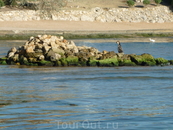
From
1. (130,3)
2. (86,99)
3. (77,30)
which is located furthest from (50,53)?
(130,3)

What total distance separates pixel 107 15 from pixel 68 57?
48.1 m

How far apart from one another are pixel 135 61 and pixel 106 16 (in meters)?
48.2

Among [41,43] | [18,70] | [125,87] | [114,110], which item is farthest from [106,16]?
[114,110]

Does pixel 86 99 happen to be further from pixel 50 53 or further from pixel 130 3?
pixel 130 3

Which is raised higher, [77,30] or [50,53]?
[77,30]

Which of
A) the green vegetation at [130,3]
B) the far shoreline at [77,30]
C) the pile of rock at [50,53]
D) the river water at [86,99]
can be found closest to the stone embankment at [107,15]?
the green vegetation at [130,3]

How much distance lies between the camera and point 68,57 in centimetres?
2470

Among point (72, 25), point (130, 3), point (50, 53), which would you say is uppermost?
point (130, 3)

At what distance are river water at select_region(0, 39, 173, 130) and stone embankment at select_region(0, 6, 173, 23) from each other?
43.9m

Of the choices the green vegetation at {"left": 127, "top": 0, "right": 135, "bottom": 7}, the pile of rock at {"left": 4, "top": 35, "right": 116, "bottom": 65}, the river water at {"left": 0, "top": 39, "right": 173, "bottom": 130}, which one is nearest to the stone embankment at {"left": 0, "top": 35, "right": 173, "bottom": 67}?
the pile of rock at {"left": 4, "top": 35, "right": 116, "bottom": 65}

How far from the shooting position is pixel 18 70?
→ 2248 centimetres

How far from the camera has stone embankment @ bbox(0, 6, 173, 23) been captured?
2564 inches

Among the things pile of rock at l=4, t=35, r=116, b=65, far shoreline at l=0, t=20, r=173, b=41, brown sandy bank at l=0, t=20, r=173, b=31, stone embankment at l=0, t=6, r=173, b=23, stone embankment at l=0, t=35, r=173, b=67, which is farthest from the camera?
stone embankment at l=0, t=6, r=173, b=23

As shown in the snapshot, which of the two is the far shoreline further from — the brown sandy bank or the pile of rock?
the pile of rock
